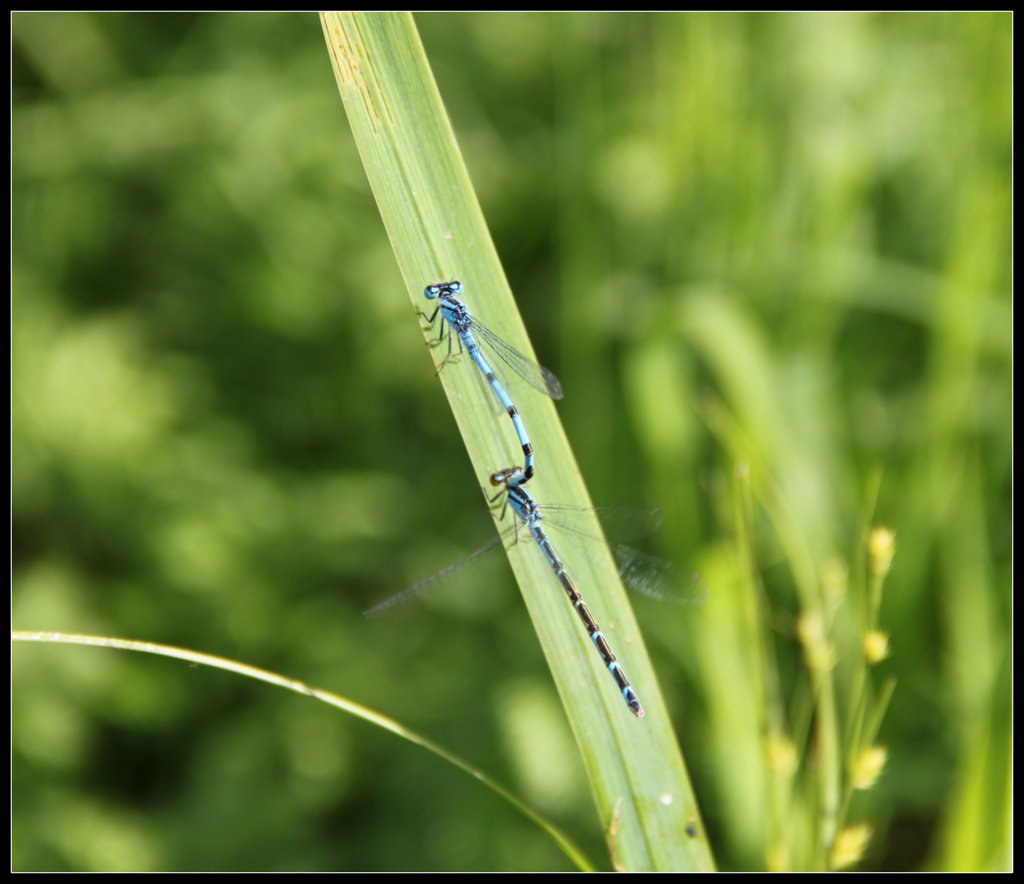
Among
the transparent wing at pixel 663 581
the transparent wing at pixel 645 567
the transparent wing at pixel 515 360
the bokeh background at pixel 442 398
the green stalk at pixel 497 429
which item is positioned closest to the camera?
the green stalk at pixel 497 429

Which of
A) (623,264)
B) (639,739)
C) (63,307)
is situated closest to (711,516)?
(623,264)

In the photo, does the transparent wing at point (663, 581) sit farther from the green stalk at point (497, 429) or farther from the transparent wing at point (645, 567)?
the green stalk at point (497, 429)

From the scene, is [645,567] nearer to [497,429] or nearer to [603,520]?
[603,520]

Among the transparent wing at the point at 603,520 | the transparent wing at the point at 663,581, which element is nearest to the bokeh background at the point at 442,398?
the transparent wing at the point at 663,581

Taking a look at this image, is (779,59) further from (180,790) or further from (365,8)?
(180,790)

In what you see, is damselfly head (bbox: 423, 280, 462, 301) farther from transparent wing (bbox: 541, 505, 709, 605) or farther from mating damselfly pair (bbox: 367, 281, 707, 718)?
transparent wing (bbox: 541, 505, 709, 605)
